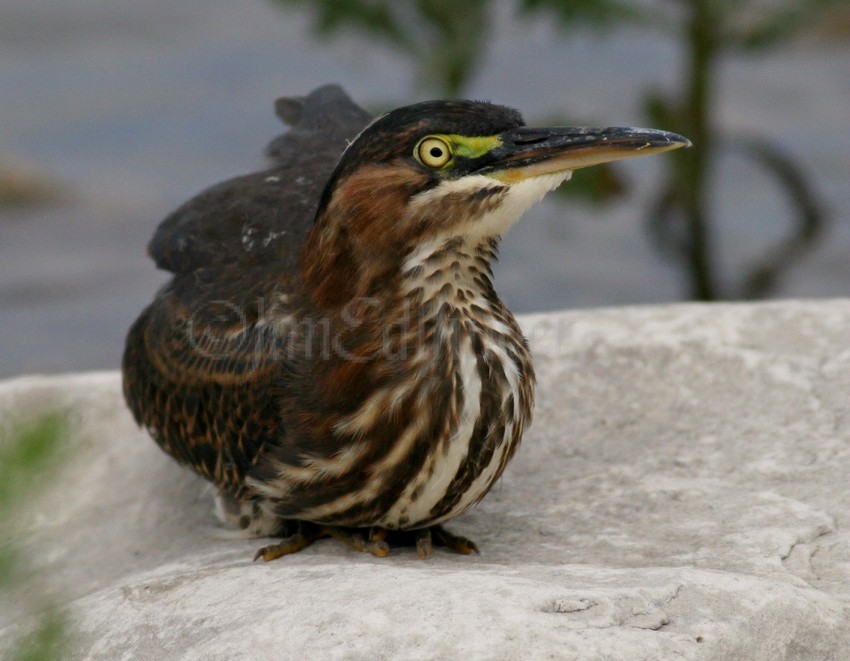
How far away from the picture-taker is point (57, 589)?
4922mm

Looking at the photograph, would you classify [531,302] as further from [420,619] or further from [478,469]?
[420,619]

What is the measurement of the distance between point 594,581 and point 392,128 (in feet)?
4.94

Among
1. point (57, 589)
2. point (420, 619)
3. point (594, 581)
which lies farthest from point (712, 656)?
point (57, 589)

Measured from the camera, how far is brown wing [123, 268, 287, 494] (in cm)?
488

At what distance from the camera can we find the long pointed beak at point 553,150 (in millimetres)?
4500

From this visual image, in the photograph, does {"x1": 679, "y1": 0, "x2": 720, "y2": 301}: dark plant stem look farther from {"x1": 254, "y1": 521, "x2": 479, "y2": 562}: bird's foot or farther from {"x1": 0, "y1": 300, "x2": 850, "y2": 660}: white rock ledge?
{"x1": 254, "y1": 521, "x2": 479, "y2": 562}: bird's foot

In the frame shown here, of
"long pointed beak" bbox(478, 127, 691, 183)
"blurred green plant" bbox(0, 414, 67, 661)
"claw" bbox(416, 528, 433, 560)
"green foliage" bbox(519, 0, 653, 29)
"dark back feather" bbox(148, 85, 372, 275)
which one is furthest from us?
"green foliage" bbox(519, 0, 653, 29)

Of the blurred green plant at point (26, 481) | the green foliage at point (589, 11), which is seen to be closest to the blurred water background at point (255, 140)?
the green foliage at point (589, 11)

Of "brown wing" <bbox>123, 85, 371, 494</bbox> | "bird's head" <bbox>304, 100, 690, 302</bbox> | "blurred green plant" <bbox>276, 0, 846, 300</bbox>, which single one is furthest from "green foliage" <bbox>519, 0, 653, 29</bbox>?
"bird's head" <bbox>304, 100, 690, 302</bbox>

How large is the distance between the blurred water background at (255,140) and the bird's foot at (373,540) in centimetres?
528

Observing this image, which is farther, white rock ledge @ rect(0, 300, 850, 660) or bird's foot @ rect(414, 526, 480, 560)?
bird's foot @ rect(414, 526, 480, 560)

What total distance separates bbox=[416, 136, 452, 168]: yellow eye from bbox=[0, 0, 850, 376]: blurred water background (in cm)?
546

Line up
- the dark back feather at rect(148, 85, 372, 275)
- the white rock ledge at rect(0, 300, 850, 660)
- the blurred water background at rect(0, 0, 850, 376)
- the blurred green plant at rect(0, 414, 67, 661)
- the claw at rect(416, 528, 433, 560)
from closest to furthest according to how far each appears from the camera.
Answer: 1. the blurred green plant at rect(0, 414, 67, 661)
2. the white rock ledge at rect(0, 300, 850, 660)
3. the claw at rect(416, 528, 433, 560)
4. the dark back feather at rect(148, 85, 372, 275)
5. the blurred water background at rect(0, 0, 850, 376)

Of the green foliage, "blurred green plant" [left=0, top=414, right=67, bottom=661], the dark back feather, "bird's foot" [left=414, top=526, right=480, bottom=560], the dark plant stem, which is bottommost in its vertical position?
"bird's foot" [left=414, top=526, right=480, bottom=560]
